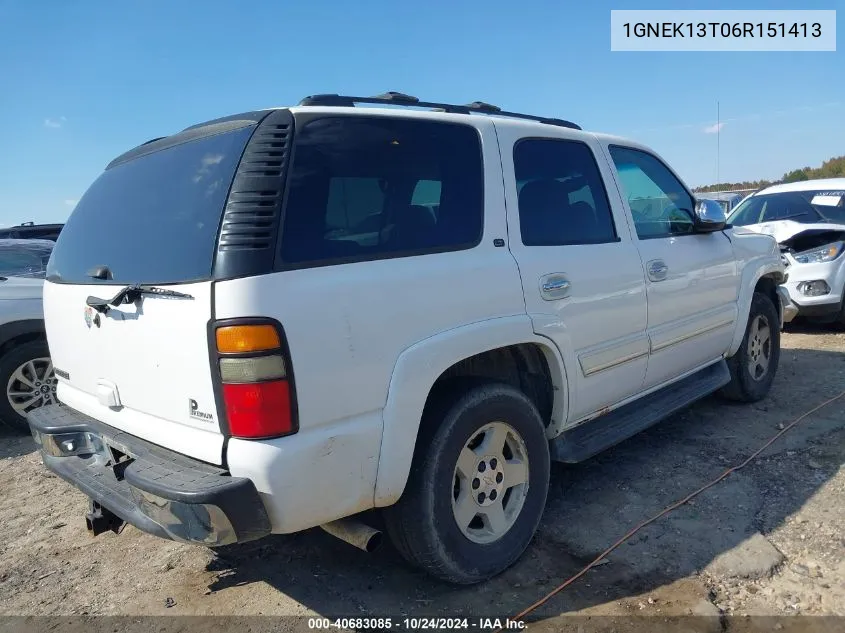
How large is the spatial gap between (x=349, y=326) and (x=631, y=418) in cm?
206

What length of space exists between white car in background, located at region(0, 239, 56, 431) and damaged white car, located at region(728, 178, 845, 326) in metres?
7.18

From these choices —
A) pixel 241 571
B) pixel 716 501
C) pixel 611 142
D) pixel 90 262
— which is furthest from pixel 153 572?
pixel 611 142

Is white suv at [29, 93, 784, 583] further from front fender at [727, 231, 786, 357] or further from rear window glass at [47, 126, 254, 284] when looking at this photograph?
front fender at [727, 231, 786, 357]

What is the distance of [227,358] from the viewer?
200cm

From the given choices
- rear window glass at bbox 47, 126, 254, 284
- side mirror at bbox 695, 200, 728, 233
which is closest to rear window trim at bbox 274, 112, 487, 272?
rear window glass at bbox 47, 126, 254, 284

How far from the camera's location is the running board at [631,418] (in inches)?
124

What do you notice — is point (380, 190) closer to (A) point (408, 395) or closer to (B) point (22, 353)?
(A) point (408, 395)

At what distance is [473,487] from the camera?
2.66 metres

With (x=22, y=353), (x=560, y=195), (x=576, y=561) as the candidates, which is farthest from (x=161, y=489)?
(x=22, y=353)

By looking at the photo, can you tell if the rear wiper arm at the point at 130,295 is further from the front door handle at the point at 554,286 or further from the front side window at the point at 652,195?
the front side window at the point at 652,195

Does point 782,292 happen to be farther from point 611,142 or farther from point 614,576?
point 614,576

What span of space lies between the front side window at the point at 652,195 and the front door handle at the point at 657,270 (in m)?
0.17

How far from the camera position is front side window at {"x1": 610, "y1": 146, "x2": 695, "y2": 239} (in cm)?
368

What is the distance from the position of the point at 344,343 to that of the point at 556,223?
147cm
